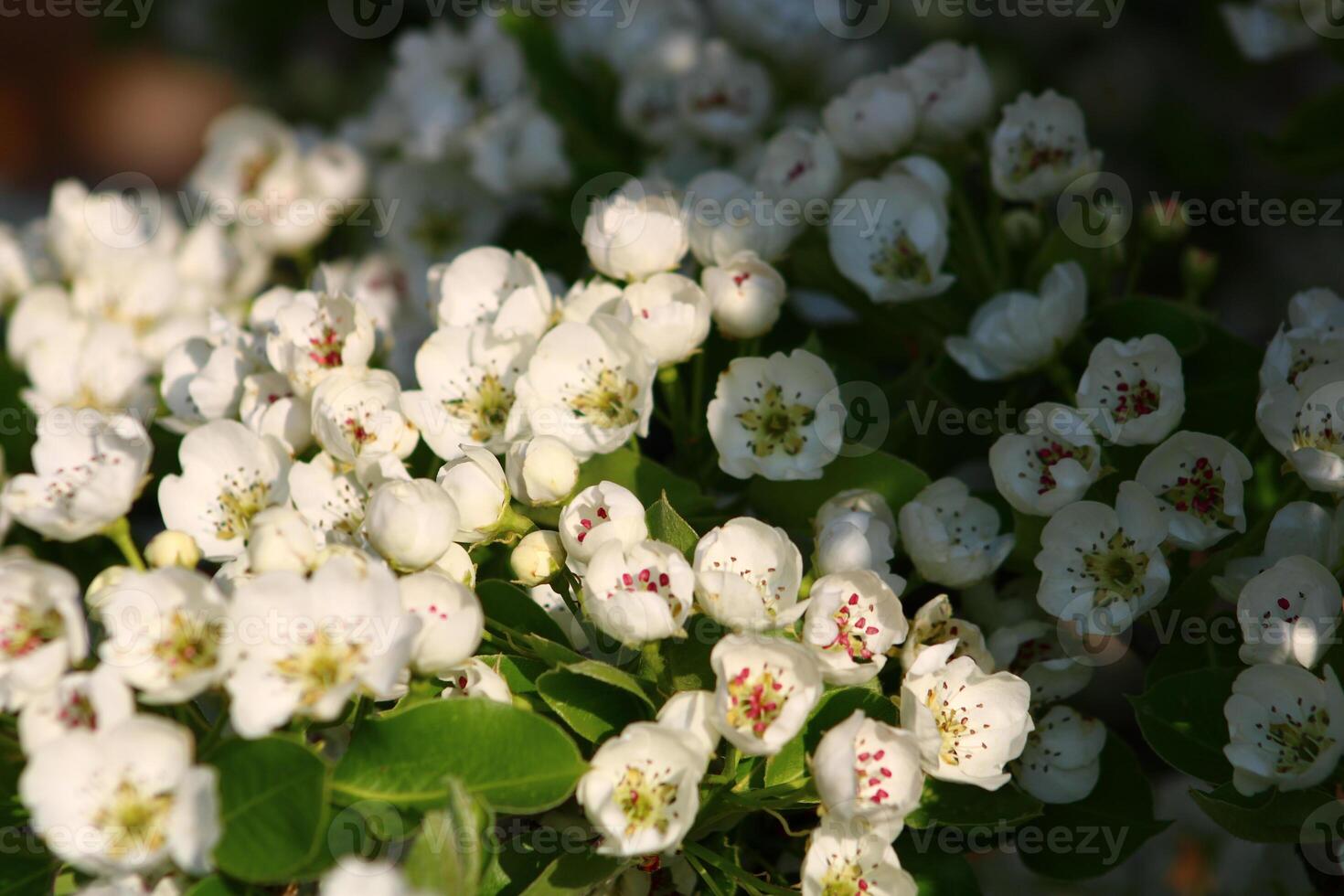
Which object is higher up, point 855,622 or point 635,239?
point 635,239

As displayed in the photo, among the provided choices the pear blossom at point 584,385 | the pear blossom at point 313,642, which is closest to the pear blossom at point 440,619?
the pear blossom at point 313,642

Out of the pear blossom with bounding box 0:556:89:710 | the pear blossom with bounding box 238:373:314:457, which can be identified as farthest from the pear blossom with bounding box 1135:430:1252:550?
the pear blossom with bounding box 0:556:89:710

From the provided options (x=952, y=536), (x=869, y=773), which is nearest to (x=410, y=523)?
(x=869, y=773)

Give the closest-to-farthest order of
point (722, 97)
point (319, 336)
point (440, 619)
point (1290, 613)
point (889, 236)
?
point (440, 619), point (1290, 613), point (319, 336), point (889, 236), point (722, 97)

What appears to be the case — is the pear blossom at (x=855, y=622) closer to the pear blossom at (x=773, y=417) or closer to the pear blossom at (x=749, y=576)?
the pear blossom at (x=749, y=576)

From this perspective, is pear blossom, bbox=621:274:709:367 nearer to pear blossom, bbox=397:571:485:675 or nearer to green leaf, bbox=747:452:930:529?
green leaf, bbox=747:452:930:529

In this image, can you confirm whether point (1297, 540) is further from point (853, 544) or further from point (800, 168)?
point (800, 168)
